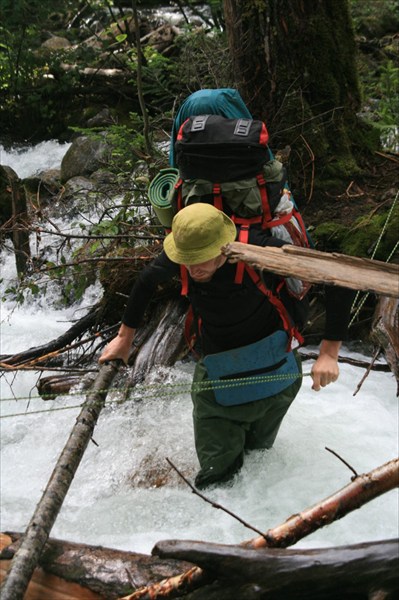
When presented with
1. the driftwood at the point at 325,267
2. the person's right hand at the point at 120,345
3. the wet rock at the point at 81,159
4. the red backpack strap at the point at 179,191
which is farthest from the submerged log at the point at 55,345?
the wet rock at the point at 81,159

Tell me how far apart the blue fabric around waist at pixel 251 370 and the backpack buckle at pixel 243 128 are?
1056mm

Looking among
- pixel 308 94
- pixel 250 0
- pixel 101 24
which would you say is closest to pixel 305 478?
pixel 308 94

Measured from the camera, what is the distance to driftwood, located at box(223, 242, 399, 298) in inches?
71.9

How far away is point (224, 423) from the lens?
3406 mm

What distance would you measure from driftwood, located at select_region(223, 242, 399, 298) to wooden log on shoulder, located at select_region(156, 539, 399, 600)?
790 millimetres

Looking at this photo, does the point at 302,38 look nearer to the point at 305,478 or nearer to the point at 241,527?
the point at 305,478

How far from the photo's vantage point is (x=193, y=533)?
10.9 ft

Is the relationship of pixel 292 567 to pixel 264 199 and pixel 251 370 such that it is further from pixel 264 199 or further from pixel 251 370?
pixel 264 199

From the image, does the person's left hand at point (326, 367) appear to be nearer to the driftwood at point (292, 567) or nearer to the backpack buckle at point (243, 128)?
the driftwood at point (292, 567)

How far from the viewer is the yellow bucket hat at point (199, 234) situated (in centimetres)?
257

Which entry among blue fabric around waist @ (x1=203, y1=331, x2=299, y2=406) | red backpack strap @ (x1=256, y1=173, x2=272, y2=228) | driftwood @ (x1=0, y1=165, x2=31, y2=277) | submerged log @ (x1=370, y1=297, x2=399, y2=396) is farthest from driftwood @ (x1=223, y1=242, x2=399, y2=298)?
driftwood @ (x1=0, y1=165, x2=31, y2=277)

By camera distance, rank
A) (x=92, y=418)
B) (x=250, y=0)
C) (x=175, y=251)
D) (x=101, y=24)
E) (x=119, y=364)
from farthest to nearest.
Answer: (x=101, y=24)
(x=250, y=0)
(x=119, y=364)
(x=92, y=418)
(x=175, y=251)

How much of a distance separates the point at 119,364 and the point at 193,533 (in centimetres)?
104

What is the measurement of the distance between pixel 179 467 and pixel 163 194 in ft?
6.01
